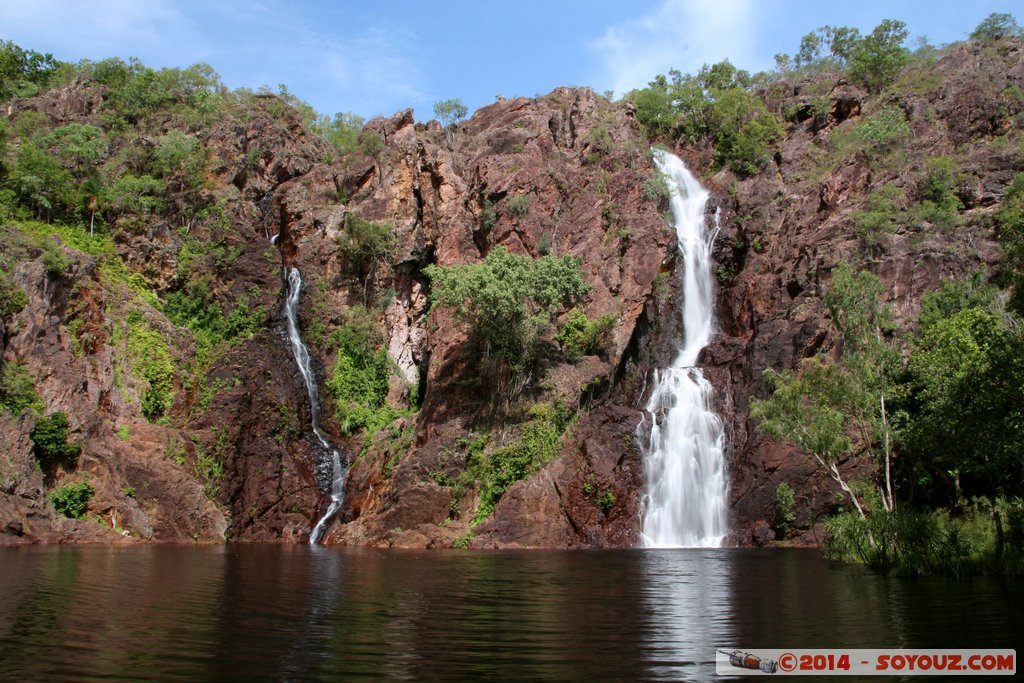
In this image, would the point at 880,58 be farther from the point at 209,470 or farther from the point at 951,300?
the point at 209,470

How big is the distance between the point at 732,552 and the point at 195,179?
46527 mm


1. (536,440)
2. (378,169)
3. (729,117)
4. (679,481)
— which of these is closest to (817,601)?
(679,481)

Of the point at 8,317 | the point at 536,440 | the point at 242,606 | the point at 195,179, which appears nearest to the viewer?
the point at 242,606

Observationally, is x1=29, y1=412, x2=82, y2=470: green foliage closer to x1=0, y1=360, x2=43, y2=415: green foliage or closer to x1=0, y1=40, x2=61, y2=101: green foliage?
x1=0, y1=360, x2=43, y2=415: green foliage

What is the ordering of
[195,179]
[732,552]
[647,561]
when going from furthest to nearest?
[195,179] < [732,552] < [647,561]

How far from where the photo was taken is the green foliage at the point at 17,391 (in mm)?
41188

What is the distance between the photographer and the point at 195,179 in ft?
198

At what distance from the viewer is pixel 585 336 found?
52.5 metres

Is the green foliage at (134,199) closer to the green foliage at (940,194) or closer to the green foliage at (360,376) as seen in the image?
the green foliage at (360,376)

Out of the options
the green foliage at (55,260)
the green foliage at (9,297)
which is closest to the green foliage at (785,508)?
the green foliage at (9,297)

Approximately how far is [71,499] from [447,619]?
3246 centimetres

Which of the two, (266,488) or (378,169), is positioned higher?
(378,169)

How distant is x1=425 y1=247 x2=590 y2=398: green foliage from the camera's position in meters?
50.0

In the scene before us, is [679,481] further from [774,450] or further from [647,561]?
[647,561]
